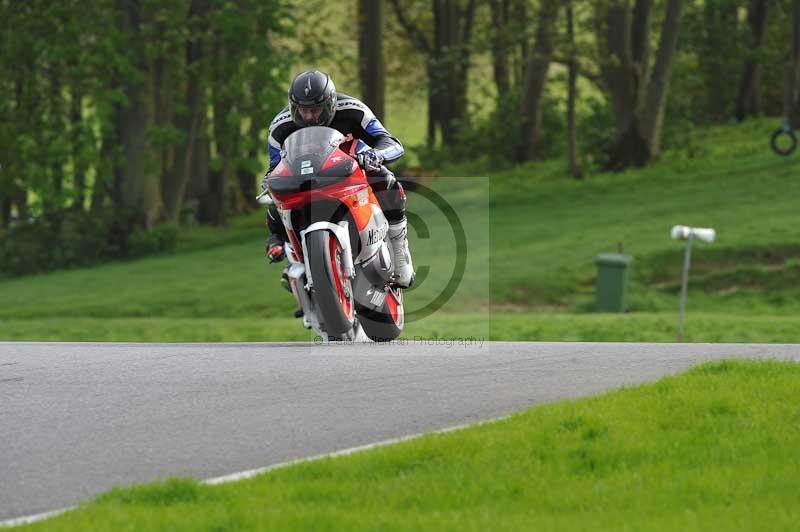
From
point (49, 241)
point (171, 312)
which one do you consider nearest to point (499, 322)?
point (171, 312)

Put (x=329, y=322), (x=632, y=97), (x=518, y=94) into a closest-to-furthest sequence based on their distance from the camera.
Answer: (x=329, y=322) < (x=632, y=97) < (x=518, y=94)

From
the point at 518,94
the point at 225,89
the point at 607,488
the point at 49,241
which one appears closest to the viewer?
the point at 607,488

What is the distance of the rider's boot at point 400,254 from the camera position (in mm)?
11695

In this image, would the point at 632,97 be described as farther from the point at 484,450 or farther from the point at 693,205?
the point at 484,450

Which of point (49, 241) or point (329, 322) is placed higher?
point (329, 322)

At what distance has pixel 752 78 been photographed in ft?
164

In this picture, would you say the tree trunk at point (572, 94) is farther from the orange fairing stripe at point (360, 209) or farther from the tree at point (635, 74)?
the orange fairing stripe at point (360, 209)

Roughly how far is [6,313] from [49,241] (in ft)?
27.7

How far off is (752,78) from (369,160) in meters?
41.5

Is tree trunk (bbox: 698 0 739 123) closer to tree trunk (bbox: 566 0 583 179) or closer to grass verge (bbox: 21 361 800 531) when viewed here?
tree trunk (bbox: 566 0 583 179)

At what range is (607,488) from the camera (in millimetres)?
6090

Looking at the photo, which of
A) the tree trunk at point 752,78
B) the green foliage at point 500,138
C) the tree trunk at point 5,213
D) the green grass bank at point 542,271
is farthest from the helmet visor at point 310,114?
the tree trunk at point 752,78

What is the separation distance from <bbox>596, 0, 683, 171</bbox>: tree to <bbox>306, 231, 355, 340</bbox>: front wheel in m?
28.0

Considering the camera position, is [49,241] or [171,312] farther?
[49,241]
